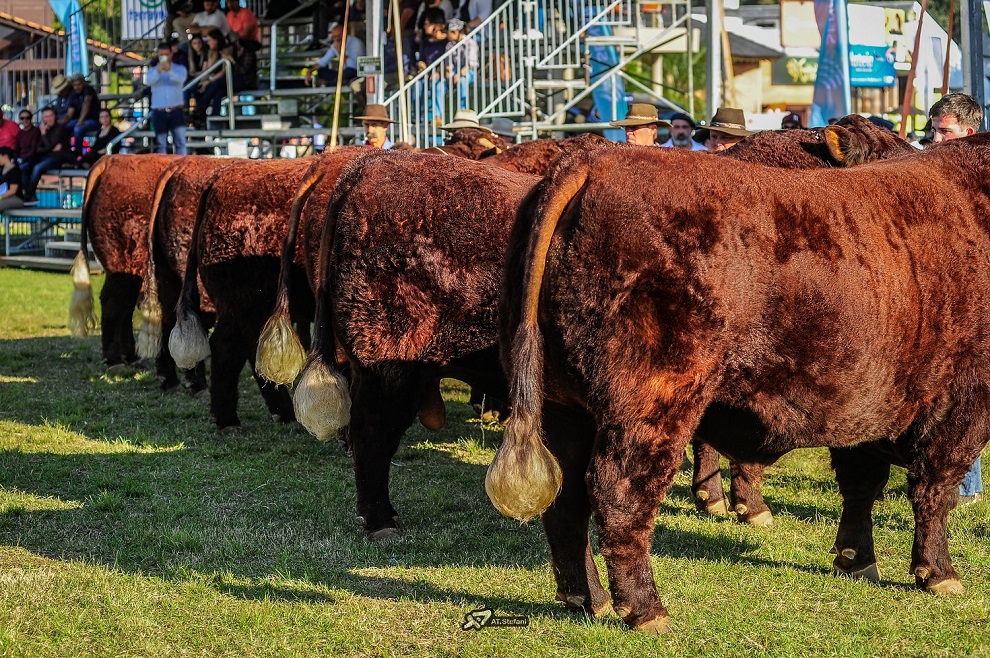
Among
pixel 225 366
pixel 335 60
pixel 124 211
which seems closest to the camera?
pixel 225 366

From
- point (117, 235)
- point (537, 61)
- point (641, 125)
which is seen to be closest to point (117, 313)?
point (117, 235)

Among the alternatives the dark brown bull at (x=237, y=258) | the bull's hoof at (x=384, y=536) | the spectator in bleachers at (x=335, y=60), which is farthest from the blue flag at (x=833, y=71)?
the spectator in bleachers at (x=335, y=60)

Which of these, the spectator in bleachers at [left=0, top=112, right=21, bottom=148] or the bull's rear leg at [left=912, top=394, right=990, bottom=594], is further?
the spectator in bleachers at [left=0, top=112, right=21, bottom=148]

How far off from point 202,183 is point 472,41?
24.1 feet

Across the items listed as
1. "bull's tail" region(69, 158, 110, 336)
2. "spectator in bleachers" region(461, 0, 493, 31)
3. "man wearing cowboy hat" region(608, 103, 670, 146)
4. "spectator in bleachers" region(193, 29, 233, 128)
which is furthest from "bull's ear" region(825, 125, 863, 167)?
"spectator in bleachers" region(193, 29, 233, 128)

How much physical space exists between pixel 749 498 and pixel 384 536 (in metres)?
1.86

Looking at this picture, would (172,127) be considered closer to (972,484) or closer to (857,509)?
(972,484)

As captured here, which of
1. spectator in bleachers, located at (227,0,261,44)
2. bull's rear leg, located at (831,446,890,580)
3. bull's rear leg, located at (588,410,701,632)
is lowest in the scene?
bull's rear leg, located at (831,446,890,580)

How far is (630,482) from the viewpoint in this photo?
386cm

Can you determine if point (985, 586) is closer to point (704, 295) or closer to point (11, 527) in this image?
point (704, 295)

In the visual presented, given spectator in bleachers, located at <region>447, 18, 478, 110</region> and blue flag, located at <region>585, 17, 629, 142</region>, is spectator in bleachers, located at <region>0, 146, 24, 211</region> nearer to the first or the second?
spectator in bleachers, located at <region>447, 18, 478, 110</region>

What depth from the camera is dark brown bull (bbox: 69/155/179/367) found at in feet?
31.6

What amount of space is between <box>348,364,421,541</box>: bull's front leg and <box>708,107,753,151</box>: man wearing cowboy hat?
11.9ft

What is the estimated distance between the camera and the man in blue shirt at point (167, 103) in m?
18.0
